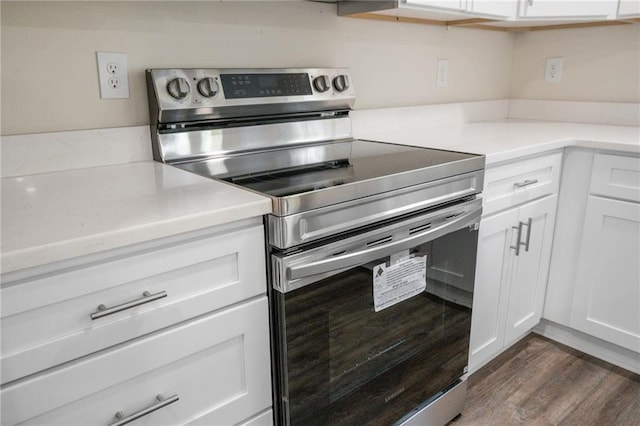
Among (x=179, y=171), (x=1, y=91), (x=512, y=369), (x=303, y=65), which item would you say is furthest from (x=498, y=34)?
(x=1, y=91)

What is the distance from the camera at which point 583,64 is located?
2.27 m

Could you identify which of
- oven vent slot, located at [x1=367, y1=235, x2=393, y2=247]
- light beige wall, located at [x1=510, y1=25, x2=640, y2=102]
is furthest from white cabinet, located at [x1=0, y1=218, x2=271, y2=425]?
light beige wall, located at [x1=510, y1=25, x2=640, y2=102]

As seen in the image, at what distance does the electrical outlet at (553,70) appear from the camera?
2.35 meters

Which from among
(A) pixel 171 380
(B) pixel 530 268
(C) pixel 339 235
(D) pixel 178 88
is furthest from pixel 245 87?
(B) pixel 530 268

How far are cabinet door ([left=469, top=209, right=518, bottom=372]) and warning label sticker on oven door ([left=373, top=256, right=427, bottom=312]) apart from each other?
0.32 meters

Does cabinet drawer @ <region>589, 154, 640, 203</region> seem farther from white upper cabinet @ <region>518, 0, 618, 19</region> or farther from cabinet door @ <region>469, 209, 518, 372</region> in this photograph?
white upper cabinet @ <region>518, 0, 618, 19</region>

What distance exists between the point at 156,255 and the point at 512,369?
59.1 inches

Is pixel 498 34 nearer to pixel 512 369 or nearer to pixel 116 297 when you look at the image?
pixel 512 369

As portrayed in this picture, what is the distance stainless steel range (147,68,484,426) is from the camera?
1.00m

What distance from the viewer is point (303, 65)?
1.63 m

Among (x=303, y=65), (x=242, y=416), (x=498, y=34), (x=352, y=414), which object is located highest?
(x=498, y=34)

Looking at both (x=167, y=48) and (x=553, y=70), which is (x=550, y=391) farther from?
(x=167, y=48)

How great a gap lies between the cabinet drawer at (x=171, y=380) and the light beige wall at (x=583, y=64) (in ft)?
6.68

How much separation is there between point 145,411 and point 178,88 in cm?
79
